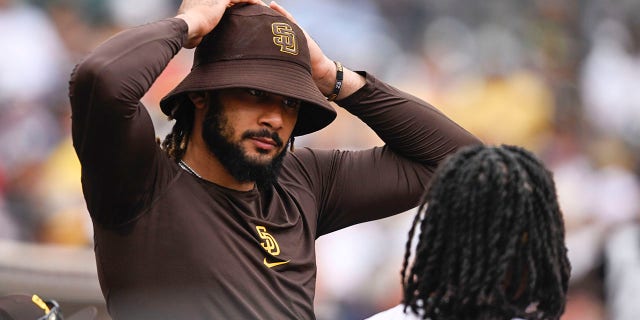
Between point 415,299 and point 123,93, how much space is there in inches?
37.5


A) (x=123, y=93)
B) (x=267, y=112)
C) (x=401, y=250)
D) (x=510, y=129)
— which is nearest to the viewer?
(x=123, y=93)

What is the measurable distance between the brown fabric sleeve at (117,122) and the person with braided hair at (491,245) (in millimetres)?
882

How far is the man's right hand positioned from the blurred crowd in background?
280 centimetres

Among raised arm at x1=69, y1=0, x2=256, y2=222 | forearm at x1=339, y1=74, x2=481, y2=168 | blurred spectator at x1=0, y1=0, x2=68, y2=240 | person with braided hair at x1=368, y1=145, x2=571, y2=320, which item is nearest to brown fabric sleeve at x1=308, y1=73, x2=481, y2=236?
forearm at x1=339, y1=74, x2=481, y2=168

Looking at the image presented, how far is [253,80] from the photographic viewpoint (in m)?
2.98

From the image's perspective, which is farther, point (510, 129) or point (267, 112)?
point (510, 129)

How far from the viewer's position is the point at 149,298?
9.18 feet

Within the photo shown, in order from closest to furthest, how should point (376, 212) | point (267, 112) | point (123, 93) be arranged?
point (123, 93) < point (267, 112) < point (376, 212)

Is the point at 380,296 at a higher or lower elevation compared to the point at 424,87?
lower

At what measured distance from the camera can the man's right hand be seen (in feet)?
9.70

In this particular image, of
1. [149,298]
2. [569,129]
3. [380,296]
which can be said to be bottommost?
[380,296]

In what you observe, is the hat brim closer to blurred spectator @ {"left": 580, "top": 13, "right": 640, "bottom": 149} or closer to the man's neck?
the man's neck

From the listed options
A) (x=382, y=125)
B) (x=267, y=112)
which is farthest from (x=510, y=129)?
(x=267, y=112)

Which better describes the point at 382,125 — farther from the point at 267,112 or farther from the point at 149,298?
the point at 149,298
